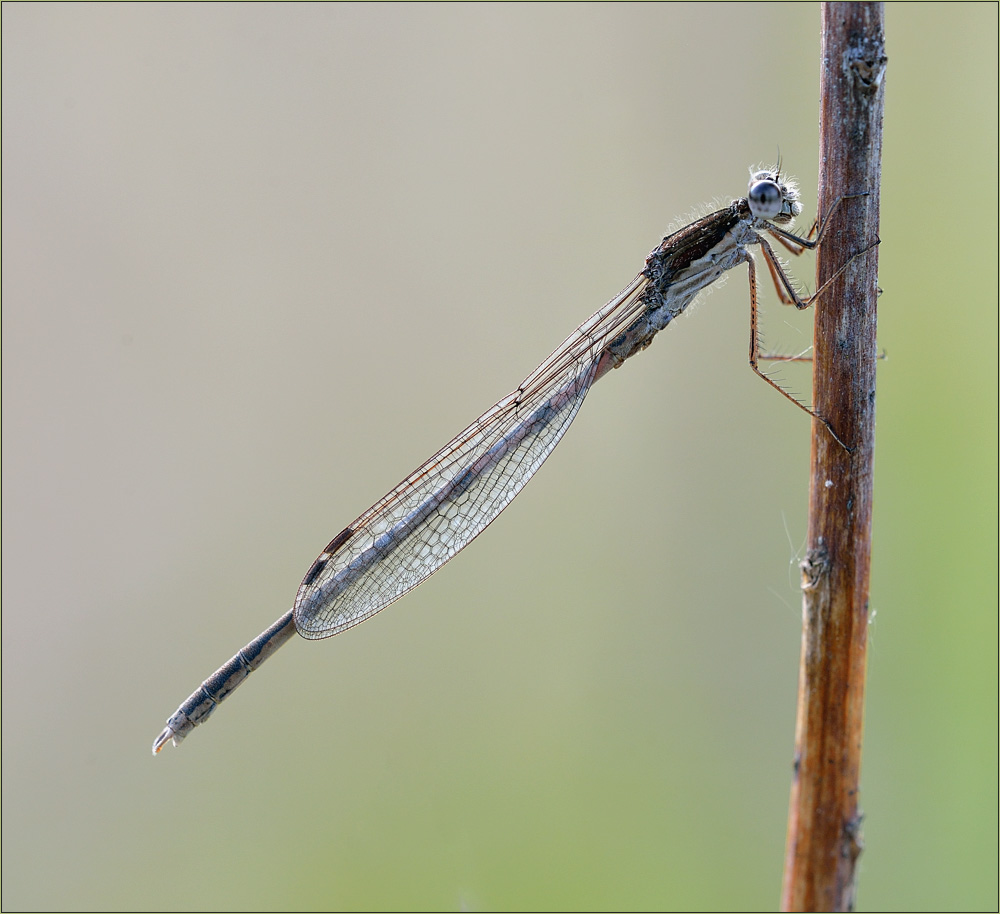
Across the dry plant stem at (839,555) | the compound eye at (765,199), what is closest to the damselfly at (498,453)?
the compound eye at (765,199)

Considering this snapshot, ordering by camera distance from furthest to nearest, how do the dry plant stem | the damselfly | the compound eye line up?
the damselfly, the compound eye, the dry plant stem

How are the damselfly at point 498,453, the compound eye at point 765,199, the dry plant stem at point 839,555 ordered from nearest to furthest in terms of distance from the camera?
the dry plant stem at point 839,555 < the compound eye at point 765,199 < the damselfly at point 498,453

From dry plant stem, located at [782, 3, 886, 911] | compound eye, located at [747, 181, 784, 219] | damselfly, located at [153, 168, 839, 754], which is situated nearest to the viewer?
dry plant stem, located at [782, 3, 886, 911]

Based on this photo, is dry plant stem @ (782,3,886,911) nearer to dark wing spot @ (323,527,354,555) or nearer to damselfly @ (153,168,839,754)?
damselfly @ (153,168,839,754)

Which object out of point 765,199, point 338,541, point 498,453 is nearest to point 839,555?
point 765,199

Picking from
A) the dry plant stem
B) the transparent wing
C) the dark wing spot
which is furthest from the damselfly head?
the dark wing spot

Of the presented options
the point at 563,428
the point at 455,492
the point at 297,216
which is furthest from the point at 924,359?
the point at 297,216

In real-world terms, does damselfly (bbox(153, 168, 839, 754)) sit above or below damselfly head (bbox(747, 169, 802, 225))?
below

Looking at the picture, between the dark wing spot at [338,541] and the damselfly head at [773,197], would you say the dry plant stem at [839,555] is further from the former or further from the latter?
the dark wing spot at [338,541]
